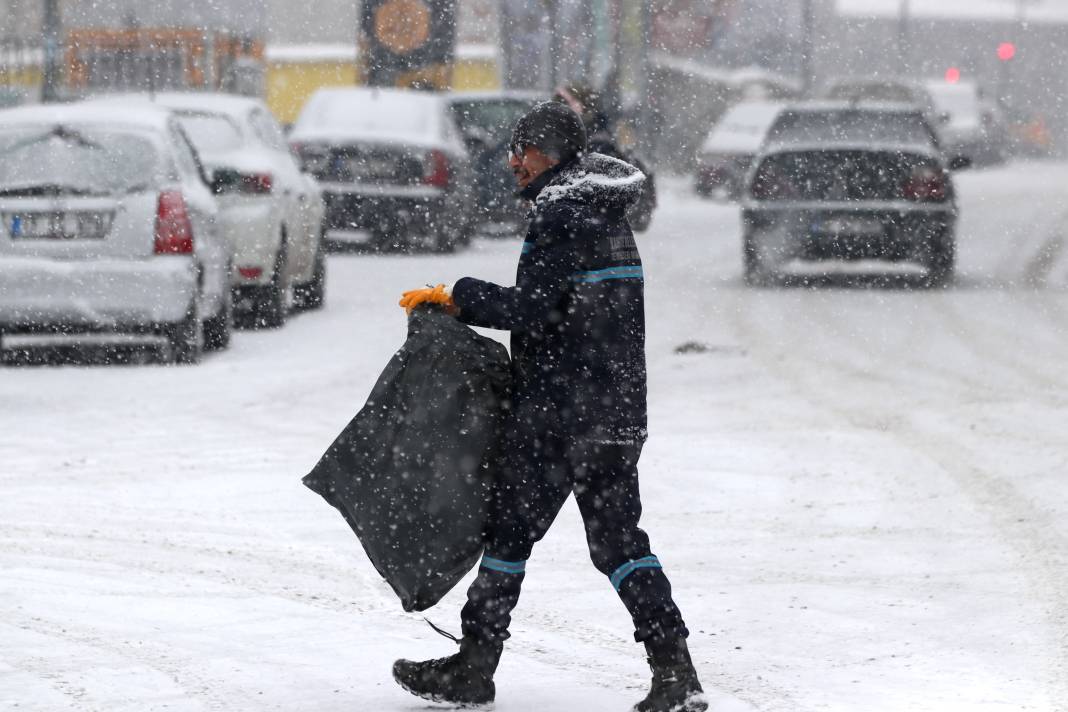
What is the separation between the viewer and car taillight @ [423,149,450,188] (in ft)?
67.2

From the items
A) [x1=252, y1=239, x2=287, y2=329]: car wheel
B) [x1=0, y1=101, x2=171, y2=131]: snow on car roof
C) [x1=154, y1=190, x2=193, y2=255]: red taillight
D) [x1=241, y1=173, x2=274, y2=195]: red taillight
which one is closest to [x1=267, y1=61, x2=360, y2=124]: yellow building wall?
[x1=252, y1=239, x2=287, y2=329]: car wheel

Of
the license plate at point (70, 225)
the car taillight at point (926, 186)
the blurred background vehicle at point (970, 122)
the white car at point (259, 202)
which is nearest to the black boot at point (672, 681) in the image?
the license plate at point (70, 225)

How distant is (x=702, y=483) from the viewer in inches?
345

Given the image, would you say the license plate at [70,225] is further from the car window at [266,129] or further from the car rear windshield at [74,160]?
the car window at [266,129]

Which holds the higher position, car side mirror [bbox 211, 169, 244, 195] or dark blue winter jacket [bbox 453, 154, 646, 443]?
dark blue winter jacket [bbox 453, 154, 646, 443]

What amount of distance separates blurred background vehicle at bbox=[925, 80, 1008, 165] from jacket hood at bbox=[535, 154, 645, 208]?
40.7m

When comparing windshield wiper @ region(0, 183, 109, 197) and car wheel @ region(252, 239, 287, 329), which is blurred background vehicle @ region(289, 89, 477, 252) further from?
windshield wiper @ region(0, 183, 109, 197)

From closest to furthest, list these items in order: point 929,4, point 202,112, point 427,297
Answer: point 427,297, point 202,112, point 929,4

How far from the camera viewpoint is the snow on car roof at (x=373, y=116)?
20812 millimetres

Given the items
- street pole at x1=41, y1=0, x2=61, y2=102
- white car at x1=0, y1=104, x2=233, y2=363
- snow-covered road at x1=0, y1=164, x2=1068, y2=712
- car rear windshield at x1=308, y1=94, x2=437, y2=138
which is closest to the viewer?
snow-covered road at x1=0, y1=164, x2=1068, y2=712

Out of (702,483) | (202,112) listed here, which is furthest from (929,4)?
(702,483)

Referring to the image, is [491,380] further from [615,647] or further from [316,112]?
[316,112]

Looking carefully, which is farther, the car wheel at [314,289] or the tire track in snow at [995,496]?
the car wheel at [314,289]

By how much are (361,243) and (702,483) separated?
48.5ft
